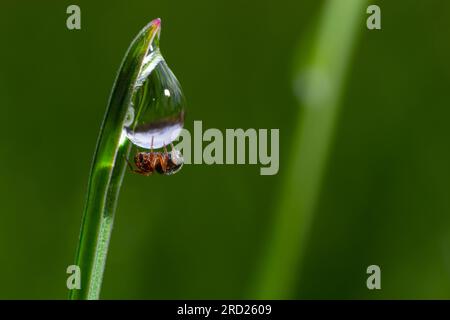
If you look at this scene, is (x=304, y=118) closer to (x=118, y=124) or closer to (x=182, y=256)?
(x=182, y=256)

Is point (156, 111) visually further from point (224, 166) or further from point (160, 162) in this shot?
point (224, 166)

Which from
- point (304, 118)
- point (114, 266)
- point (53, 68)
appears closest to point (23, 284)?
point (114, 266)

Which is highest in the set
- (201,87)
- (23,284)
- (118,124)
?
(201,87)

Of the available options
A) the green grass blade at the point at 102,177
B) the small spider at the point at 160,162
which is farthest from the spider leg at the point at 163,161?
the green grass blade at the point at 102,177

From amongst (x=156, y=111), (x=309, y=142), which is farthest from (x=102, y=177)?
(x=309, y=142)
